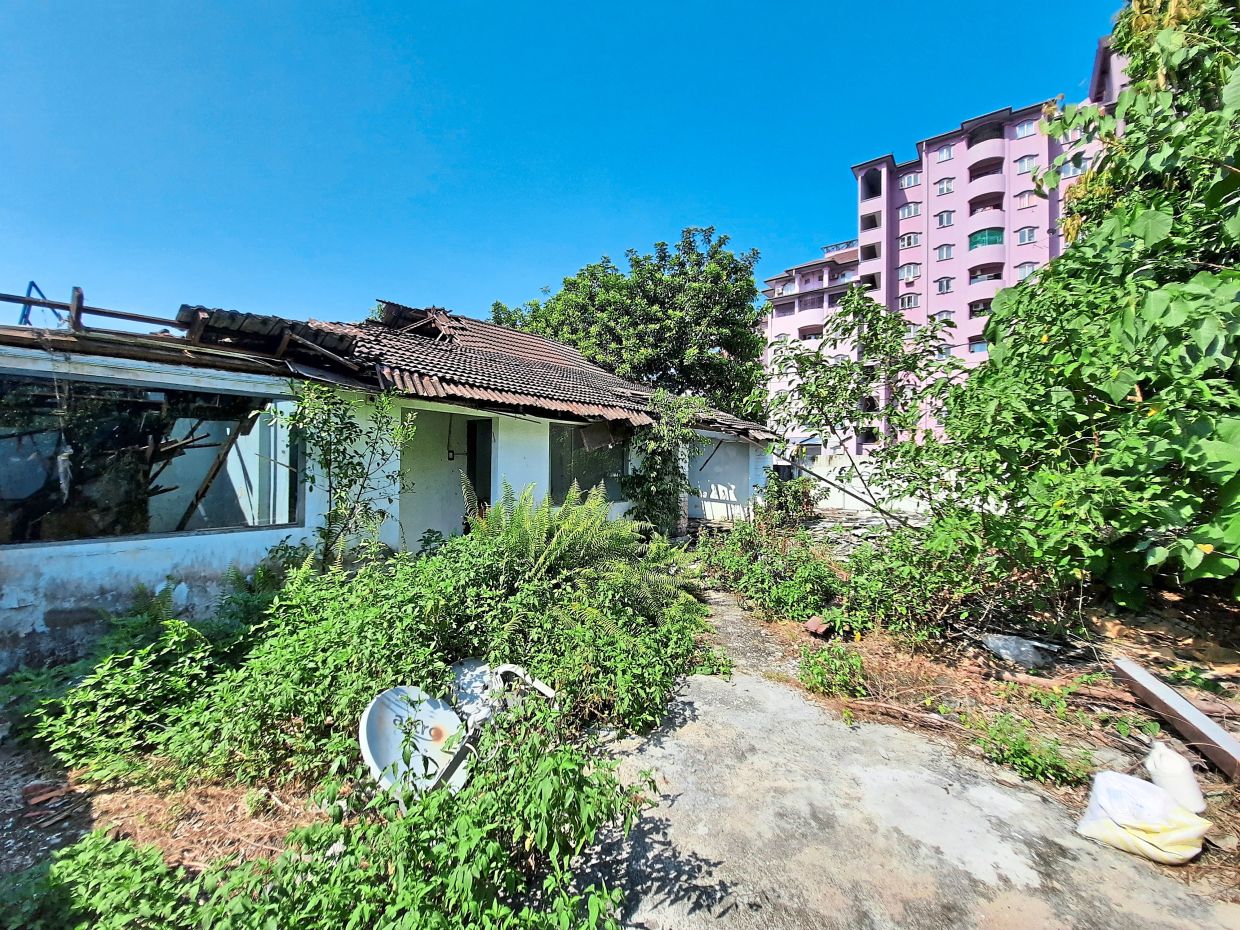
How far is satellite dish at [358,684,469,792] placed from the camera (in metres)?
2.51

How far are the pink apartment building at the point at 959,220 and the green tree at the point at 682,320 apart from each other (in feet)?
47.8

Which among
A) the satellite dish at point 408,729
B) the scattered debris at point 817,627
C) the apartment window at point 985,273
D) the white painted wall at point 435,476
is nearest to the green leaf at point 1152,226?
the scattered debris at point 817,627

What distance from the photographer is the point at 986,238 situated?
29.6 m

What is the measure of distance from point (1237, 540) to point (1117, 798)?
2.12 meters

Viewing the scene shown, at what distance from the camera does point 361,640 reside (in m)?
3.34

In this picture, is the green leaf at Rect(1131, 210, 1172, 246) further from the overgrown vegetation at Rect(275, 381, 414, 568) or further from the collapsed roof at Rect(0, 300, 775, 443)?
the overgrown vegetation at Rect(275, 381, 414, 568)

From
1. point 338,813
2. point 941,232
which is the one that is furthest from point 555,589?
point 941,232

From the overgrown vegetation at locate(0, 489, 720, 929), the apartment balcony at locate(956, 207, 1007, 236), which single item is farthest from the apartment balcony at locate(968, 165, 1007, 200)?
the overgrown vegetation at locate(0, 489, 720, 929)

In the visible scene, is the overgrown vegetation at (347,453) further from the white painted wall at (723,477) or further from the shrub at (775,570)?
the white painted wall at (723,477)

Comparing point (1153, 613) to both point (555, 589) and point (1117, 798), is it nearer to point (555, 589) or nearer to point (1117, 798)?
point (1117, 798)

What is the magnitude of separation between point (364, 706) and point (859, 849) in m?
2.90

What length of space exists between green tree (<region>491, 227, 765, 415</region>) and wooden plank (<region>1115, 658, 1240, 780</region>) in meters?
12.2

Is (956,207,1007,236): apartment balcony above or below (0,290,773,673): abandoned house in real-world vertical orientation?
above

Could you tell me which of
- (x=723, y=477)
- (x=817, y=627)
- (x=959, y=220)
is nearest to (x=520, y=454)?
(x=817, y=627)
